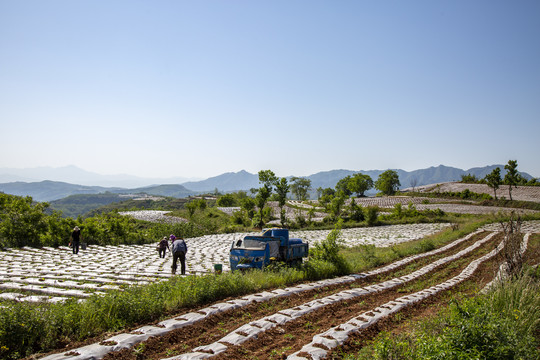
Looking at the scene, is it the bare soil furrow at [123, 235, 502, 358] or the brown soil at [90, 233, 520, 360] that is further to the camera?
the bare soil furrow at [123, 235, 502, 358]

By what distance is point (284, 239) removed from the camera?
43.0 feet

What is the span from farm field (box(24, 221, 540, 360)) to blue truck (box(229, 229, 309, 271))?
1.98m

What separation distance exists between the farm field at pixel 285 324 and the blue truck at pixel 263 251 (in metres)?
1.98

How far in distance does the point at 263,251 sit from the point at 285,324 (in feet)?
17.3

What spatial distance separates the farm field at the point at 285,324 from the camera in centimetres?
524

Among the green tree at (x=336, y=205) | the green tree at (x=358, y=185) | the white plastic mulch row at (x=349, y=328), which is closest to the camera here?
the white plastic mulch row at (x=349, y=328)

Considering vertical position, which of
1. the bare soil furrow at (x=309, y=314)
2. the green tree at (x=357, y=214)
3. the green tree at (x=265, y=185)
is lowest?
the green tree at (x=357, y=214)

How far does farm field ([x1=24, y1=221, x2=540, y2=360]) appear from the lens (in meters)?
5.24

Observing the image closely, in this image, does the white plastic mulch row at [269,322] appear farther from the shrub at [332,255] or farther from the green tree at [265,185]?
the green tree at [265,185]

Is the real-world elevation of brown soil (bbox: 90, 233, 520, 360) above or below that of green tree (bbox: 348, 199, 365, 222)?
above

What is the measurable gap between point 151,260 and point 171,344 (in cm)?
1325

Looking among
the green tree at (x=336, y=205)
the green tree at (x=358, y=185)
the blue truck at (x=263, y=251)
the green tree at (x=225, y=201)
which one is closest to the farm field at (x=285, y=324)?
the blue truck at (x=263, y=251)

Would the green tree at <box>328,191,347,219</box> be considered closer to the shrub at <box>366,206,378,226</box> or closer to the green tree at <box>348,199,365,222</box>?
the green tree at <box>348,199,365,222</box>

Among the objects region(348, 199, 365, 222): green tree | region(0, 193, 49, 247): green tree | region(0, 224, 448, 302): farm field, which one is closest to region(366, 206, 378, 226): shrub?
region(348, 199, 365, 222): green tree
